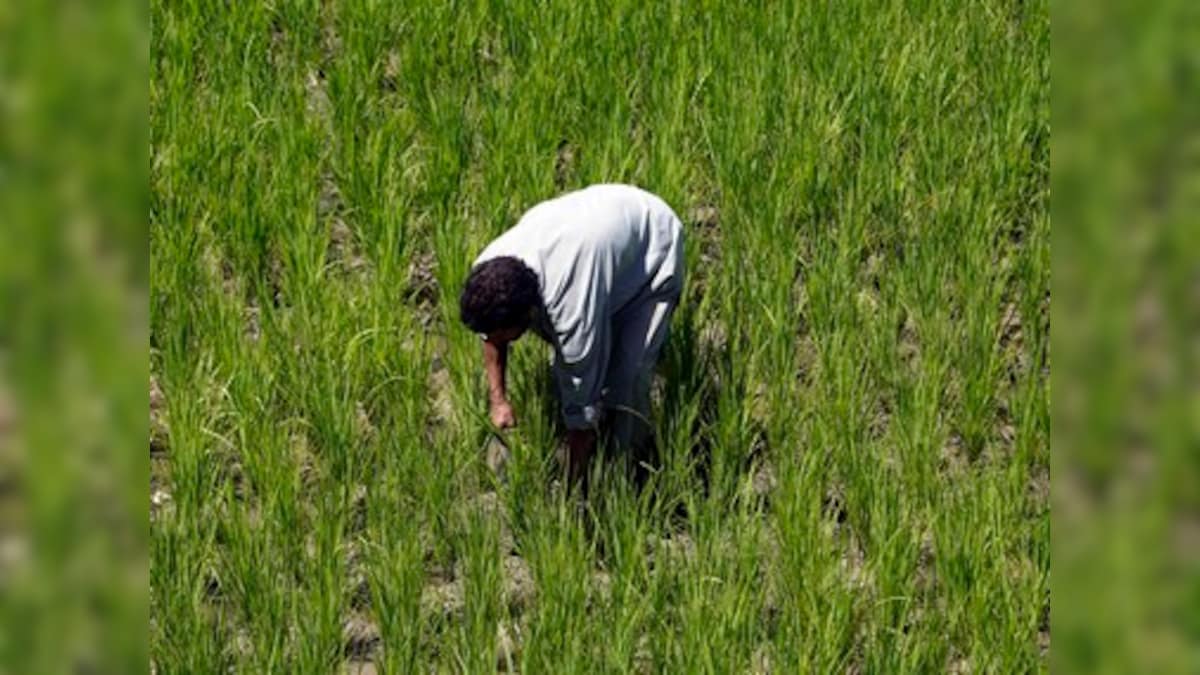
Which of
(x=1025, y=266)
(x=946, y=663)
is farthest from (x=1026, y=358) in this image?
(x=946, y=663)

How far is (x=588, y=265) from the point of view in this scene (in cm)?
303

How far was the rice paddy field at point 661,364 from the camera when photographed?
2770 millimetres

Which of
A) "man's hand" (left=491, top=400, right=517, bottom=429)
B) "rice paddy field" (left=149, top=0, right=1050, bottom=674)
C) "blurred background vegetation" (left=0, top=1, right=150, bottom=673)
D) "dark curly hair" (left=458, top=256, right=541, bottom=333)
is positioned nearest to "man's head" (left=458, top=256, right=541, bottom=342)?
"dark curly hair" (left=458, top=256, right=541, bottom=333)

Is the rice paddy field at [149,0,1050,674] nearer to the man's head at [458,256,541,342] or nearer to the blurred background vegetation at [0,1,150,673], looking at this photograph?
the man's head at [458,256,541,342]

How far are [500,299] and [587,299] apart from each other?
0.21 meters

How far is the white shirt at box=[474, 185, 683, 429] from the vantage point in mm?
3025

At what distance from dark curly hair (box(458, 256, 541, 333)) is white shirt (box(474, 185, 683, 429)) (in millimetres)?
76

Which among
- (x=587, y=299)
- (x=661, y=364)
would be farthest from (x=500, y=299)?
(x=661, y=364)

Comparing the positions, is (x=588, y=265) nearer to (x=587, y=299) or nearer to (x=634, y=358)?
(x=587, y=299)

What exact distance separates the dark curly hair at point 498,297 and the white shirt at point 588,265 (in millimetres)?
76

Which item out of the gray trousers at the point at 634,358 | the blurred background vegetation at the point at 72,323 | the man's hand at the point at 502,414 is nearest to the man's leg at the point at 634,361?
the gray trousers at the point at 634,358

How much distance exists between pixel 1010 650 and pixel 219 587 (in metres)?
1.54

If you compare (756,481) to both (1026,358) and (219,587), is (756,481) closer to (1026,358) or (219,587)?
(1026,358)

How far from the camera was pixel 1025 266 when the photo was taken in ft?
11.9
